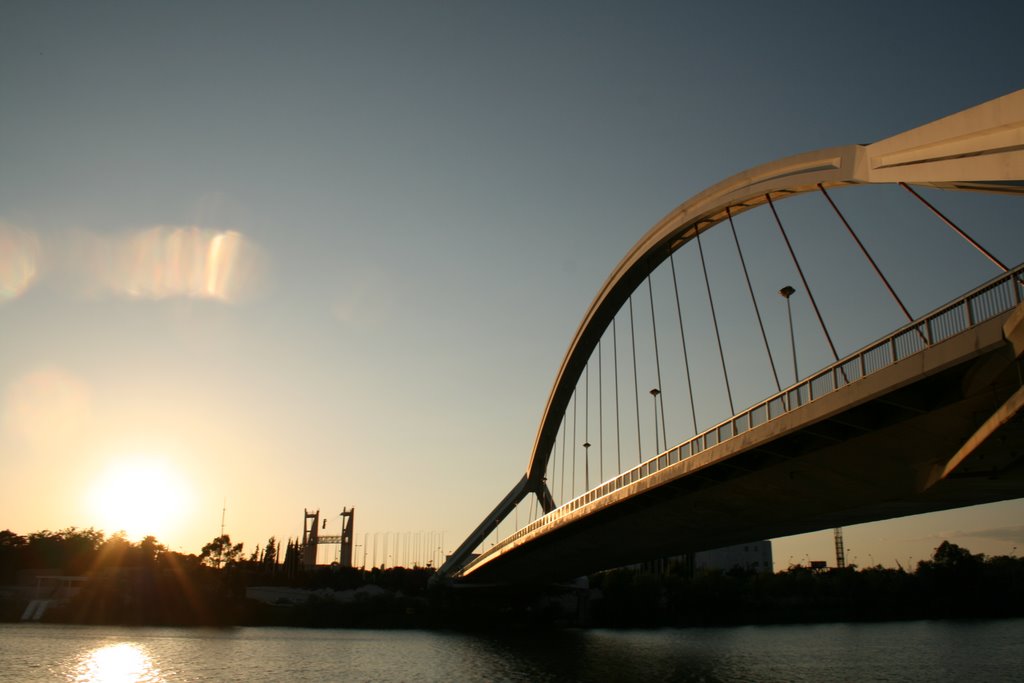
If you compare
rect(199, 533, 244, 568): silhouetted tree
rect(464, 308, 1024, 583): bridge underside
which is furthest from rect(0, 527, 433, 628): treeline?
rect(464, 308, 1024, 583): bridge underside

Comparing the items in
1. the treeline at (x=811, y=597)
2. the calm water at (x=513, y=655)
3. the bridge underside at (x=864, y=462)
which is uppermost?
the bridge underside at (x=864, y=462)

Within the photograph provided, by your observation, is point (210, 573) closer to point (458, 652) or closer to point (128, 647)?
point (128, 647)

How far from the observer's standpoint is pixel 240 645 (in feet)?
152

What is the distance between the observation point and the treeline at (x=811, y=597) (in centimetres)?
7481

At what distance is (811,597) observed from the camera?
79062mm

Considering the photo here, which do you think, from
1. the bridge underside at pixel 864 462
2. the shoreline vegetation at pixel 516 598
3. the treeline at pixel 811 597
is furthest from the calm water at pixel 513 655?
the treeline at pixel 811 597

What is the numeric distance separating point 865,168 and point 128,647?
42.8 m

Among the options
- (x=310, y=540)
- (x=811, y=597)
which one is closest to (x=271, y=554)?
(x=310, y=540)

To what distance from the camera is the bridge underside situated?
48.2ft

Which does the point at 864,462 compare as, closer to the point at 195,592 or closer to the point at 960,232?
the point at 960,232

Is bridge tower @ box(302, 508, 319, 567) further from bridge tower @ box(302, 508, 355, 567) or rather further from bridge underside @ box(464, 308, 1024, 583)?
bridge underside @ box(464, 308, 1024, 583)

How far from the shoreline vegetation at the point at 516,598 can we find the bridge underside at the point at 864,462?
126ft

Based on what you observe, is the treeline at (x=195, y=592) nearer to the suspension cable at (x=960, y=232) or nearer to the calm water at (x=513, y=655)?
the calm water at (x=513, y=655)

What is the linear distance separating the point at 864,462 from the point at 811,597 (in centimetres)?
6589
